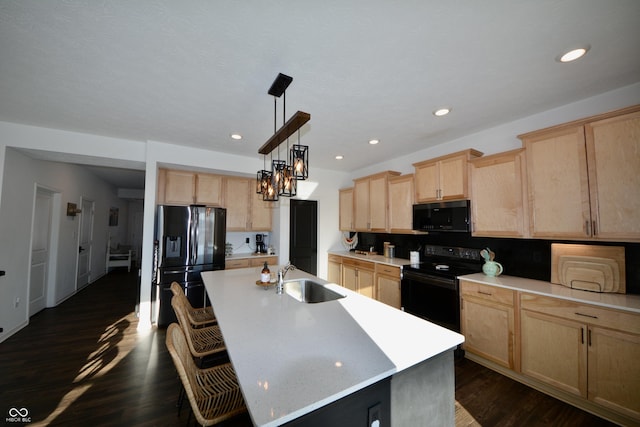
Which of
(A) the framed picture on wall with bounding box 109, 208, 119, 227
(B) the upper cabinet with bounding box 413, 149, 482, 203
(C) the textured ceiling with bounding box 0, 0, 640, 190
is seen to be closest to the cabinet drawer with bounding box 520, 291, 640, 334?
(B) the upper cabinet with bounding box 413, 149, 482, 203

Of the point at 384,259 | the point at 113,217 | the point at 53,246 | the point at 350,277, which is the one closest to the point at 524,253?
the point at 384,259

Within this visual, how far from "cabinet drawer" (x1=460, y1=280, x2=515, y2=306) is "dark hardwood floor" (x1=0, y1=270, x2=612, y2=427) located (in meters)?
0.72

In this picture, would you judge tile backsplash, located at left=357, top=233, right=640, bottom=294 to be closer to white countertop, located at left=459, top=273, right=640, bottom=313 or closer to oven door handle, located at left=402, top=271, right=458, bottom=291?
white countertop, located at left=459, top=273, right=640, bottom=313

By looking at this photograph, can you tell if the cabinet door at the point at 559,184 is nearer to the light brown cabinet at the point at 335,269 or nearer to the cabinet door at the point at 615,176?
the cabinet door at the point at 615,176

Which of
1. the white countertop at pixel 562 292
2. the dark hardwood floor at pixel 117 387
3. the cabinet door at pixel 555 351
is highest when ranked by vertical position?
the white countertop at pixel 562 292

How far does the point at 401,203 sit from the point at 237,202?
A: 2.82 metres

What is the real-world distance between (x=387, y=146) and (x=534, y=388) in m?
3.02

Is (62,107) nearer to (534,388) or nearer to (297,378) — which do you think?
(297,378)

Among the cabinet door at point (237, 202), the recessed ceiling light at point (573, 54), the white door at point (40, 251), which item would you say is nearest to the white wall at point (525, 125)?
the recessed ceiling light at point (573, 54)

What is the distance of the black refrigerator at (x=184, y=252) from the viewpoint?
10.5 feet

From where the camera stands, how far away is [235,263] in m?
3.92

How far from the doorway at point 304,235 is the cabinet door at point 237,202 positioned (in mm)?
846

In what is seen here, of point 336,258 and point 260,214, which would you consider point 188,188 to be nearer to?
point 260,214

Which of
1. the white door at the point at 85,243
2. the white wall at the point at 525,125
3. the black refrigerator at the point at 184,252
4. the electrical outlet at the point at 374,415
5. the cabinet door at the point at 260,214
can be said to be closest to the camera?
the electrical outlet at the point at 374,415
